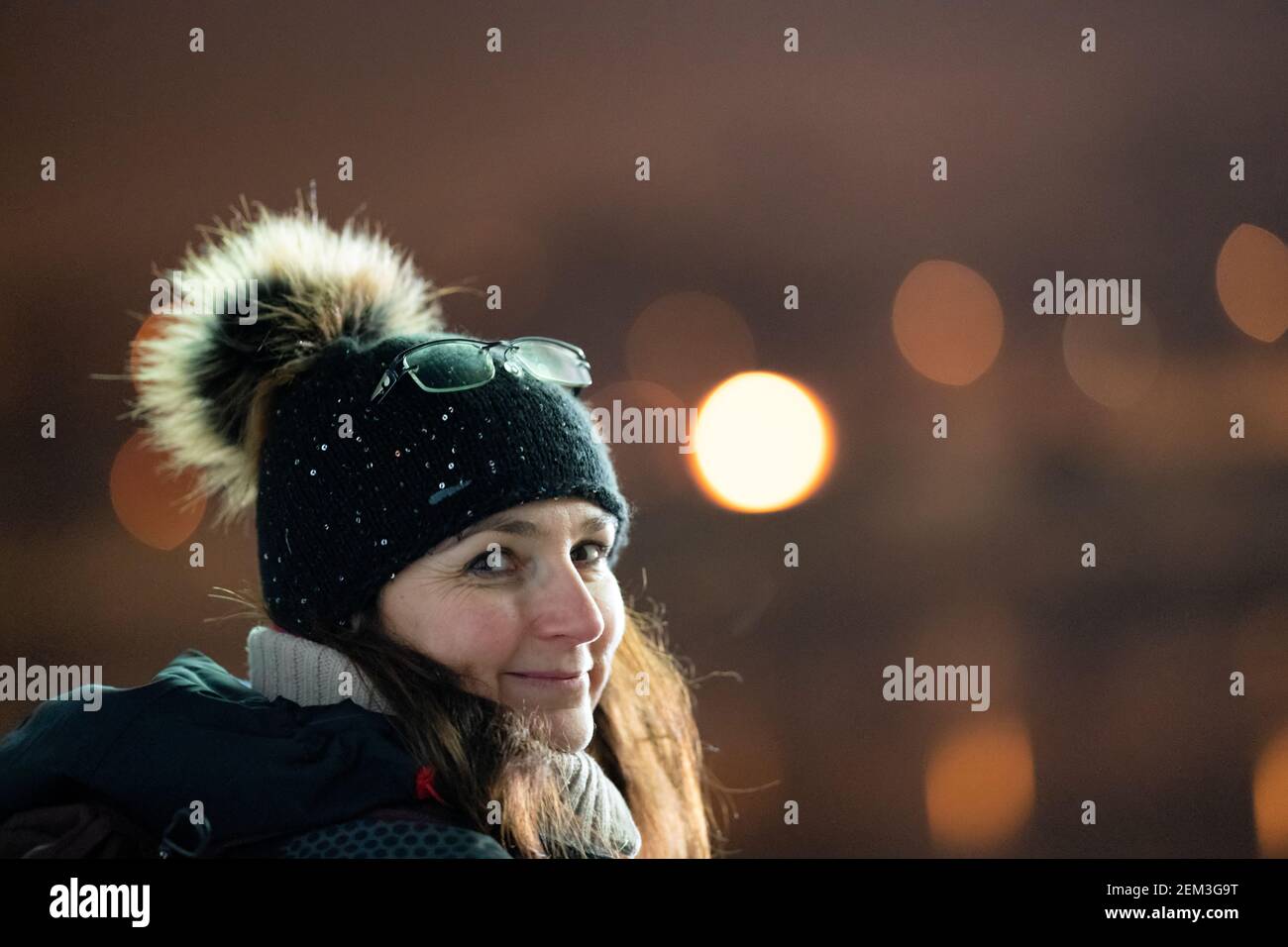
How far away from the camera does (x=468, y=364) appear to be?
76.5 inches

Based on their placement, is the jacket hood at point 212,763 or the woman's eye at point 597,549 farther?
the woman's eye at point 597,549

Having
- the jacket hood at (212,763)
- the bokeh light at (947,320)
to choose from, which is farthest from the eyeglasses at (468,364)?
the bokeh light at (947,320)

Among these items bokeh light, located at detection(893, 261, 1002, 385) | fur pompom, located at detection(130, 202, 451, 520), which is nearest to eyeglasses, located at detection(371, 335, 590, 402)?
fur pompom, located at detection(130, 202, 451, 520)

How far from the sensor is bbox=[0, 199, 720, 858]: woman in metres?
1.57

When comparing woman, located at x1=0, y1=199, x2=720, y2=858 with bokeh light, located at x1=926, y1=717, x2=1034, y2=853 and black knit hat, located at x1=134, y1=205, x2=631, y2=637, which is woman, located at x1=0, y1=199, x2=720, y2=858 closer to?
black knit hat, located at x1=134, y1=205, x2=631, y2=637

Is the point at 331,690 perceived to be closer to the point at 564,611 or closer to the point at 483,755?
the point at 483,755

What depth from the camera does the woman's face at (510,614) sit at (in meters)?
1.78

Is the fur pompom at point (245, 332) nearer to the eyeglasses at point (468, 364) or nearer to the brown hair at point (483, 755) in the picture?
the eyeglasses at point (468, 364)

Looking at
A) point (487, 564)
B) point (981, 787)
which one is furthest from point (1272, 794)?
point (487, 564)

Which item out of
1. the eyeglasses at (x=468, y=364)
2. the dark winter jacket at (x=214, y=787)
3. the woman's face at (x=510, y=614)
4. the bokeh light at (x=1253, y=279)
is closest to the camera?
the dark winter jacket at (x=214, y=787)

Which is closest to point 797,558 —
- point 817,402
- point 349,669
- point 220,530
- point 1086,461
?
point 817,402
